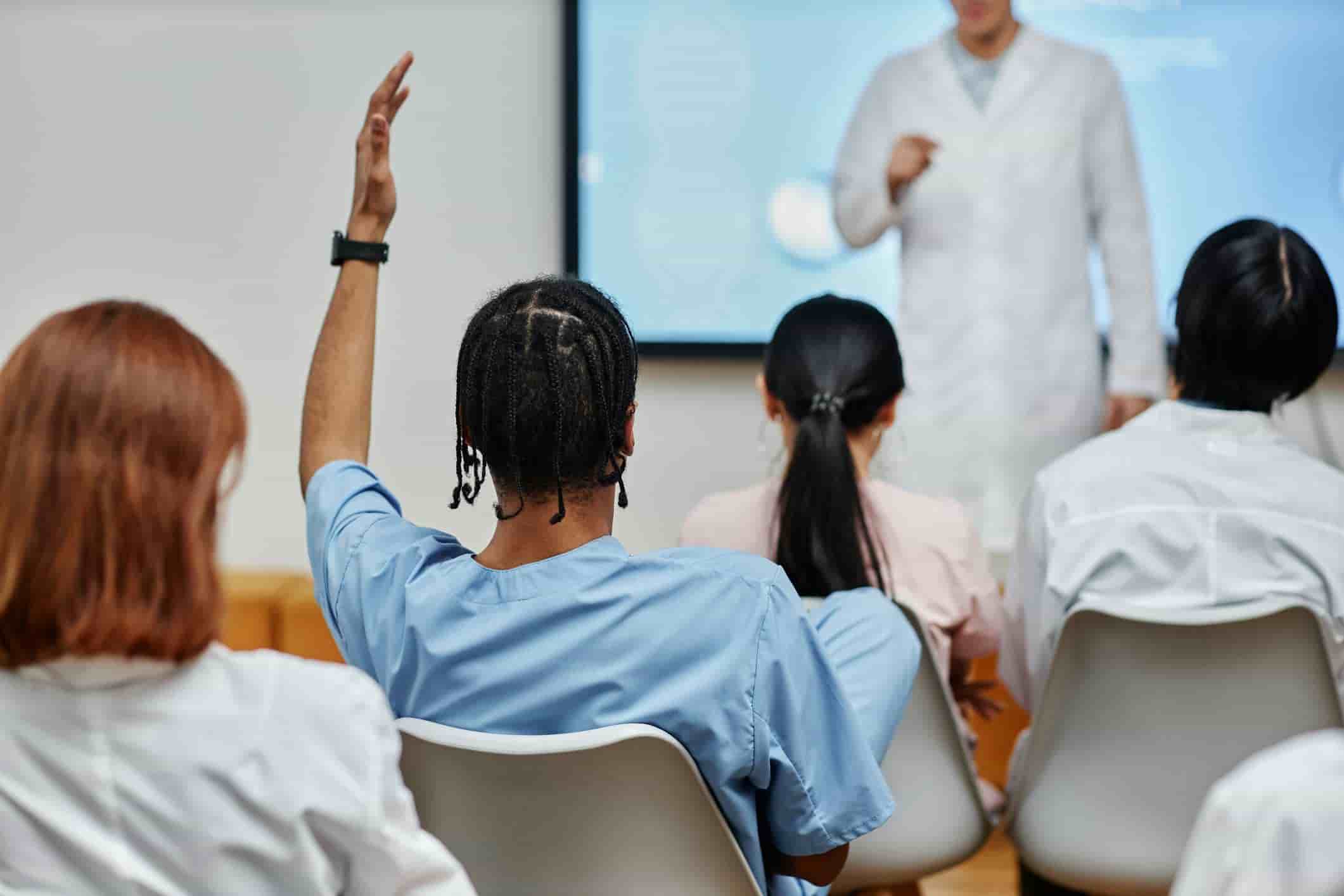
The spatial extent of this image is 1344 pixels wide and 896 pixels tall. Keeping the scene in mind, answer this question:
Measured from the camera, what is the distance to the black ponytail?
1755 millimetres

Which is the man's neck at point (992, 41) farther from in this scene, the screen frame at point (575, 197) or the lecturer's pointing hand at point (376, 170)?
the lecturer's pointing hand at point (376, 170)

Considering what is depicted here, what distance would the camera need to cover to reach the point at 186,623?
2.87ft

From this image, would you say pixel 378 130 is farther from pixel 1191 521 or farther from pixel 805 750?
pixel 1191 521

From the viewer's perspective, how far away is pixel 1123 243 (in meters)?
3.01

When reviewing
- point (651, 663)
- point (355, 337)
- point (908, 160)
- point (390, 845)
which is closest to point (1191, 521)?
point (651, 663)

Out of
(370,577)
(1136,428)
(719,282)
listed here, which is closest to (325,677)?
(370,577)

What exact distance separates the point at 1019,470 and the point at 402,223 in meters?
1.57

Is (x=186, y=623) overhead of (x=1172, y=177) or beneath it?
beneath

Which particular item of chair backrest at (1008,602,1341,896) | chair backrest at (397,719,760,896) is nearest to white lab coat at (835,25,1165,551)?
chair backrest at (1008,602,1341,896)

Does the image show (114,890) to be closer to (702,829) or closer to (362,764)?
(362,764)

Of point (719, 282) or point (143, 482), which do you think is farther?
point (719, 282)

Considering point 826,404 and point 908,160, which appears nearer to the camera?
point 826,404

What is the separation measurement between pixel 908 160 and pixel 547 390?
82.6 inches

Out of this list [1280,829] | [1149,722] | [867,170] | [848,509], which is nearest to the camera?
[1280,829]
